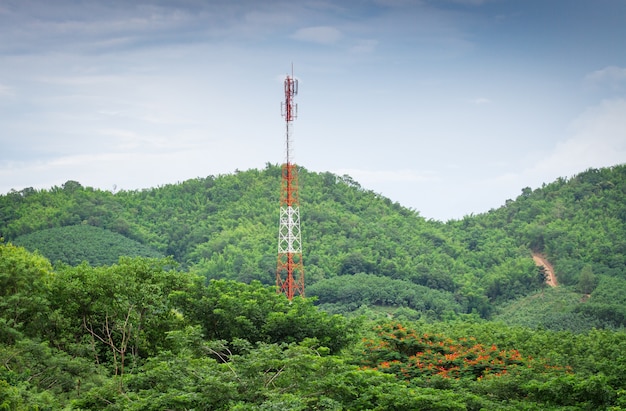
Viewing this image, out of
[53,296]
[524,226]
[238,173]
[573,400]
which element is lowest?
[573,400]

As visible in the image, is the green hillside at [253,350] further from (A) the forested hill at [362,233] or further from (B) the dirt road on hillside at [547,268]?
(B) the dirt road on hillside at [547,268]

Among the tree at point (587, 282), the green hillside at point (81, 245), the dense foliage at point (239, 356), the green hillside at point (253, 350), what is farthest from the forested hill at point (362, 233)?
the dense foliage at point (239, 356)

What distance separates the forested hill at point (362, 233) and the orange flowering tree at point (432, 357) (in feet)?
102

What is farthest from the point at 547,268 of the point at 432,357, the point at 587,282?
the point at 432,357

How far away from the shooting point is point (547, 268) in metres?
59.5

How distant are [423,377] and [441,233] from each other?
171 feet

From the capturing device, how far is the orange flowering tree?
16.8 m

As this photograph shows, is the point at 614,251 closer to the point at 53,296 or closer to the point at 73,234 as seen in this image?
the point at 73,234

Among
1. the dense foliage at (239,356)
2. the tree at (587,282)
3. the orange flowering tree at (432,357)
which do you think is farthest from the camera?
the tree at (587,282)

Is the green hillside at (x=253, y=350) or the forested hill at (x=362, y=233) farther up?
the forested hill at (x=362, y=233)

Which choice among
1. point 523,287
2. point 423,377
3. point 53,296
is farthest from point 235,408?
point 523,287

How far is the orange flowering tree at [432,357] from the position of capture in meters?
16.8

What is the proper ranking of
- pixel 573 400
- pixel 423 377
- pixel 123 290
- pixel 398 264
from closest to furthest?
pixel 573 400, pixel 423 377, pixel 123 290, pixel 398 264

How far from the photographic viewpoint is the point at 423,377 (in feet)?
53.0
